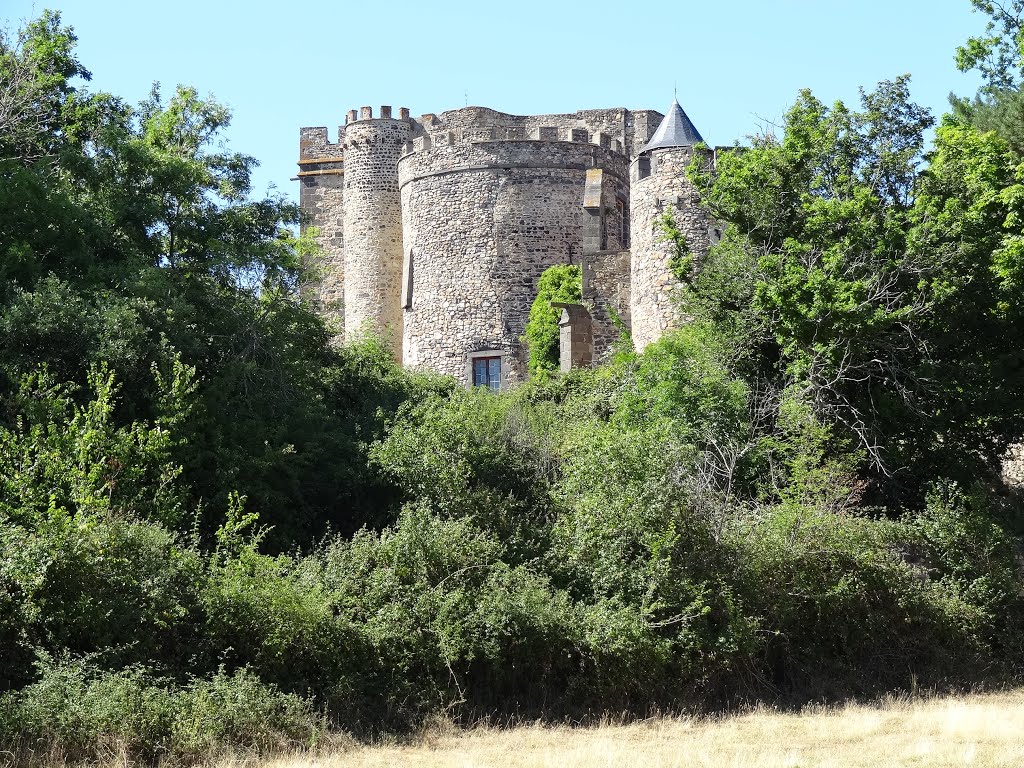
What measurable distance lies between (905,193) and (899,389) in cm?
406

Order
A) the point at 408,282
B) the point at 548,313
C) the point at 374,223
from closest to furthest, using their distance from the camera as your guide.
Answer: the point at 548,313
the point at 408,282
the point at 374,223

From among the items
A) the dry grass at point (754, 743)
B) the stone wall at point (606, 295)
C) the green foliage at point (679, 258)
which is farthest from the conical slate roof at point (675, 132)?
the dry grass at point (754, 743)

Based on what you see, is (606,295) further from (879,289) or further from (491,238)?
(879,289)

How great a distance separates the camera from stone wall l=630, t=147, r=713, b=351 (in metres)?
29.4

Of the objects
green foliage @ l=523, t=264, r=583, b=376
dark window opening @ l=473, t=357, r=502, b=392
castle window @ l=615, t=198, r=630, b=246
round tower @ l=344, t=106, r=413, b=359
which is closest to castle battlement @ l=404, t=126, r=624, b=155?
castle window @ l=615, t=198, r=630, b=246

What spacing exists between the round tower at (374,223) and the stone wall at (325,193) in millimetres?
3468

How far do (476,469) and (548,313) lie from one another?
36.1 ft

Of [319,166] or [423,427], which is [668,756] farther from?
[319,166]

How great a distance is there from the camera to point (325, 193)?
47.3 m

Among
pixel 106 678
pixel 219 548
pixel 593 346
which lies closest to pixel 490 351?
pixel 593 346

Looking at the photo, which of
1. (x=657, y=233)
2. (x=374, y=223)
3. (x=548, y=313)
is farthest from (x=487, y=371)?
(x=374, y=223)

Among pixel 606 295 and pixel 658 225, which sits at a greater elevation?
pixel 658 225

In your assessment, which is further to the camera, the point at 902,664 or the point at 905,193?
the point at 905,193

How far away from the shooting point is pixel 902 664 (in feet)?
68.9
